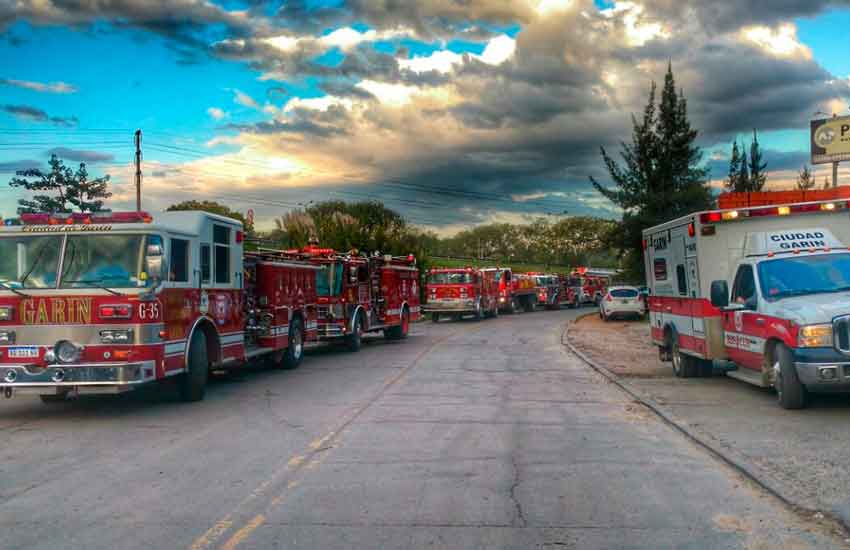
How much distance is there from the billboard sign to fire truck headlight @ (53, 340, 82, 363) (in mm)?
31117

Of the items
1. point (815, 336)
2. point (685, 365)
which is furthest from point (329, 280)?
point (815, 336)

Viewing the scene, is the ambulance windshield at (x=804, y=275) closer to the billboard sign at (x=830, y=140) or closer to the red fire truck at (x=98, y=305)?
the red fire truck at (x=98, y=305)

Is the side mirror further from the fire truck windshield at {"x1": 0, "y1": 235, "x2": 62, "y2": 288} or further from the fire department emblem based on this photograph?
the fire truck windshield at {"x1": 0, "y1": 235, "x2": 62, "y2": 288}

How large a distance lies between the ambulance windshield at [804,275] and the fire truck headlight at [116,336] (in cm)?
888

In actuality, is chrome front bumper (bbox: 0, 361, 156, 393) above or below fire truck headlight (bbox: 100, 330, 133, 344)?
below

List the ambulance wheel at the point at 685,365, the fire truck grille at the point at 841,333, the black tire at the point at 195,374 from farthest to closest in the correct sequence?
the ambulance wheel at the point at 685,365
the black tire at the point at 195,374
the fire truck grille at the point at 841,333

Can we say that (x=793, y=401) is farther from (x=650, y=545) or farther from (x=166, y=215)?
(x=166, y=215)

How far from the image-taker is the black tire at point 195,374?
12.4 m

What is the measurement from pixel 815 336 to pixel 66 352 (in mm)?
9611

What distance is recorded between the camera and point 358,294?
23.3 meters

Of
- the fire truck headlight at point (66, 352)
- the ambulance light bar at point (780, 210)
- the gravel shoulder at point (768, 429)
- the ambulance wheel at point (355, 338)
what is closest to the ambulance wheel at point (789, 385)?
the gravel shoulder at point (768, 429)

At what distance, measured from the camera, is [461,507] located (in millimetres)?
6398

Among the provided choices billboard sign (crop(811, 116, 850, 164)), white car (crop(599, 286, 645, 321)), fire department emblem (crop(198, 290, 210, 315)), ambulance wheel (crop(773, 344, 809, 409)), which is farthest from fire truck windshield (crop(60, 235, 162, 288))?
billboard sign (crop(811, 116, 850, 164))

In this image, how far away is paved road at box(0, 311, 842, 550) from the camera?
18.8 ft
